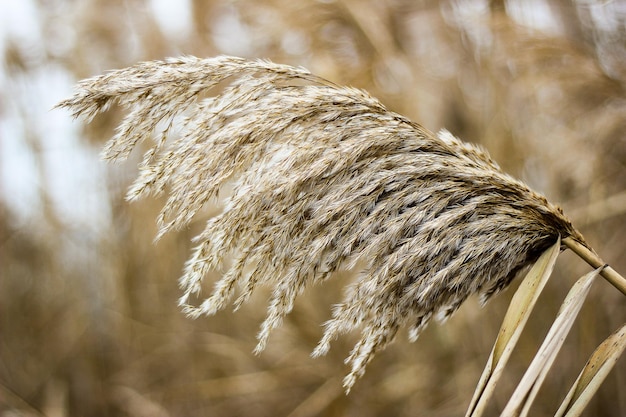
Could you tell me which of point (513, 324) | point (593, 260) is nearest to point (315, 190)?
point (513, 324)

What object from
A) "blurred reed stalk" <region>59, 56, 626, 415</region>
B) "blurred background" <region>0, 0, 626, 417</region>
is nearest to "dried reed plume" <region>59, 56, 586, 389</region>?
"blurred reed stalk" <region>59, 56, 626, 415</region>

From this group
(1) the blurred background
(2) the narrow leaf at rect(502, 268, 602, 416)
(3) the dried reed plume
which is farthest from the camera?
(1) the blurred background

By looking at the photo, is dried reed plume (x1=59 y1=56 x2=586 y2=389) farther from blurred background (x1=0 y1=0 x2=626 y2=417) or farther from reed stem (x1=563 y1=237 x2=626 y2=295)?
blurred background (x1=0 y1=0 x2=626 y2=417)

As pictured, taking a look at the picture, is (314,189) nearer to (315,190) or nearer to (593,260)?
(315,190)

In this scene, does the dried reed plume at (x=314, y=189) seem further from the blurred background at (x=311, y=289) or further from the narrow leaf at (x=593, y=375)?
the blurred background at (x=311, y=289)

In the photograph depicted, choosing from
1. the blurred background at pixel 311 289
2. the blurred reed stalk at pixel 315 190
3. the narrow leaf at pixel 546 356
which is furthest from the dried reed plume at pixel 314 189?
the blurred background at pixel 311 289

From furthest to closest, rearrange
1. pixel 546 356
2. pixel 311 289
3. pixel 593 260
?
pixel 311 289 → pixel 593 260 → pixel 546 356

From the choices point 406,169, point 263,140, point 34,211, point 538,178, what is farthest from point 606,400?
point 34,211
